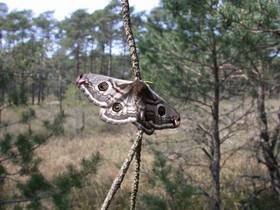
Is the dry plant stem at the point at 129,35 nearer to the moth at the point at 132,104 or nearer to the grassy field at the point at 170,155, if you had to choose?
the moth at the point at 132,104

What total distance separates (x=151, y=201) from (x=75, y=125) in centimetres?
1676

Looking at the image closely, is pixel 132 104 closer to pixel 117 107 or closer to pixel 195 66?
pixel 117 107

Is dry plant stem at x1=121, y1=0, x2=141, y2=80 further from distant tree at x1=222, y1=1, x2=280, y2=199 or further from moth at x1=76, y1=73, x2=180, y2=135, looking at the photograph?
distant tree at x1=222, y1=1, x2=280, y2=199

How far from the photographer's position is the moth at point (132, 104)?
0.52 m

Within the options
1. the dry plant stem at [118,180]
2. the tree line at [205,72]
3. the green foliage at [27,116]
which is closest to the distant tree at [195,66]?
the tree line at [205,72]

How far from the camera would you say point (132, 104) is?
1.75ft

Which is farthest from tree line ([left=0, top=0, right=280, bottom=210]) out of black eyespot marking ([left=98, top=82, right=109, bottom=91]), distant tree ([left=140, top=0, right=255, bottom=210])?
black eyespot marking ([left=98, top=82, right=109, bottom=91])

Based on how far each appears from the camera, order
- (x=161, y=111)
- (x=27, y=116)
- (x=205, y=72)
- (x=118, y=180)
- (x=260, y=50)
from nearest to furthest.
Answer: (x=118, y=180), (x=161, y=111), (x=27, y=116), (x=260, y=50), (x=205, y=72)

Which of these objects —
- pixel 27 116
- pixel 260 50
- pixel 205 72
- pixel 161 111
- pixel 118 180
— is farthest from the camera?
pixel 205 72

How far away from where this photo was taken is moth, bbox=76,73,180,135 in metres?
0.52

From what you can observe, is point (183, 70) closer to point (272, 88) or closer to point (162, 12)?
point (162, 12)

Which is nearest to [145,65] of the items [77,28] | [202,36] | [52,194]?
[202,36]

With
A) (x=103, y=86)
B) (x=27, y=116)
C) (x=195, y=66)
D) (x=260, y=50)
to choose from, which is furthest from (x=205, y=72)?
(x=103, y=86)

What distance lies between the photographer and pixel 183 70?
559 centimetres
